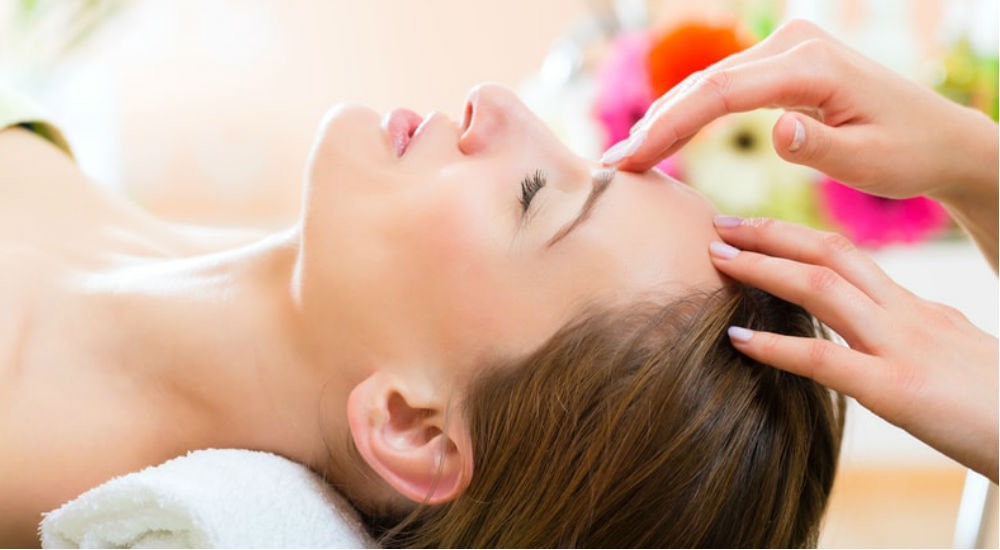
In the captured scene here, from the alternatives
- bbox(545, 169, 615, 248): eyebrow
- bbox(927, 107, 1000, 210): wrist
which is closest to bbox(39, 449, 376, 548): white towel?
bbox(545, 169, 615, 248): eyebrow

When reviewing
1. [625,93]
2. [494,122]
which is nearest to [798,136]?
[494,122]

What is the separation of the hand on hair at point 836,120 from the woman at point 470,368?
0.29 ft

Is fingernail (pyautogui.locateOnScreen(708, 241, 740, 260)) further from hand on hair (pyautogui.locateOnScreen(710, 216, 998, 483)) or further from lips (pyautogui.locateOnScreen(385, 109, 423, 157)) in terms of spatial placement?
lips (pyautogui.locateOnScreen(385, 109, 423, 157))

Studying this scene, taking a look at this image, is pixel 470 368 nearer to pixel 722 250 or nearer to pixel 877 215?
pixel 722 250

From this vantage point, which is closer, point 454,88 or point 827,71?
point 827,71

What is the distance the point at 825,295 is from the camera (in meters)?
0.97

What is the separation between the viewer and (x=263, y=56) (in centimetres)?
350

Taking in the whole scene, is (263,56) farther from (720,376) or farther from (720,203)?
(720,376)

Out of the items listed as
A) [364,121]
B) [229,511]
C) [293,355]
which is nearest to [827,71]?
[364,121]

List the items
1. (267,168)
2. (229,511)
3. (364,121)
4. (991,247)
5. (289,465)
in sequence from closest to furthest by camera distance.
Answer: (229,511) → (289,465) → (364,121) → (991,247) → (267,168)

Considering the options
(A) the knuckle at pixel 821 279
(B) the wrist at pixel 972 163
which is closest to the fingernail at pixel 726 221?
(A) the knuckle at pixel 821 279

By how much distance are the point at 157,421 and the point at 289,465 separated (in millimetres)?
182

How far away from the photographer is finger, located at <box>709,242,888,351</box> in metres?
0.97

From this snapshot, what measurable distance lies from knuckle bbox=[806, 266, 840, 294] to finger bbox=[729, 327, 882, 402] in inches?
1.9
